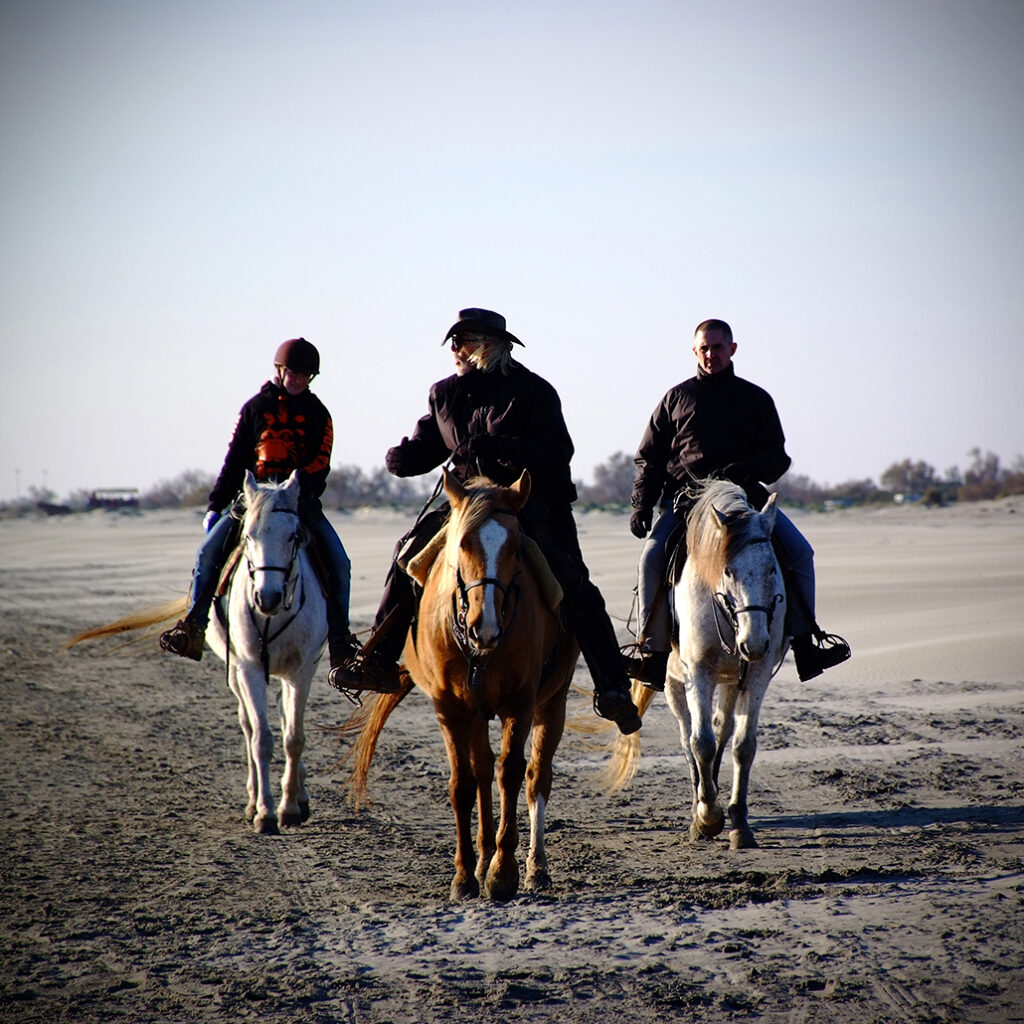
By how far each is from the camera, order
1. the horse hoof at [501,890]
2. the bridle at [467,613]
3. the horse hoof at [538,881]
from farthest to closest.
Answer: the horse hoof at [538,881]
the horse hoof at [501,890]
the bridle at [467,613]

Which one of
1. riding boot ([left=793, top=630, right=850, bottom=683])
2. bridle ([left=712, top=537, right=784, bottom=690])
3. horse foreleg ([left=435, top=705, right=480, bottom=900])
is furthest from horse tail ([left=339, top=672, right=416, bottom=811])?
riding boot ([left=793, top=630, right=850, bottom=683])

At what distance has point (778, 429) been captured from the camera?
8109 millimetres

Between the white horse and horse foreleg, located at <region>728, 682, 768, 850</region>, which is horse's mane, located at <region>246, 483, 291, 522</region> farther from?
horse foreleg, located at <region>728, 682, 768, 850</region>

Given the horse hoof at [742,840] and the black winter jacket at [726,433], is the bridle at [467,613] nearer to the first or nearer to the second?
the horse hoof at [742,840]

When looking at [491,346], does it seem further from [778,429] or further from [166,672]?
[166,672]

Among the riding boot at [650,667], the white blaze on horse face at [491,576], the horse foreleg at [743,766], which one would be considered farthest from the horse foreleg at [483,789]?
the riding boot at [650,667]

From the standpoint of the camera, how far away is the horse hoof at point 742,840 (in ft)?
22.8

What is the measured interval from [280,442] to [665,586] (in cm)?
298

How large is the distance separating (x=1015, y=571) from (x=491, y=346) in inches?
724

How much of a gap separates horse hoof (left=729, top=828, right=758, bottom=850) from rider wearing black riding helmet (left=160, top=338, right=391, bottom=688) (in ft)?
9.41

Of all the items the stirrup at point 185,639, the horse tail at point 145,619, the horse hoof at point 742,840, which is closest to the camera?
the horse hoof at point 742,840

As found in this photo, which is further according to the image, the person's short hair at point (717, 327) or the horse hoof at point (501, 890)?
the person's short hair at point (717, 327)

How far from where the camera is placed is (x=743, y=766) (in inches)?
286

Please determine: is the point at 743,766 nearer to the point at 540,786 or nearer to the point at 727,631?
the point at 727,631
